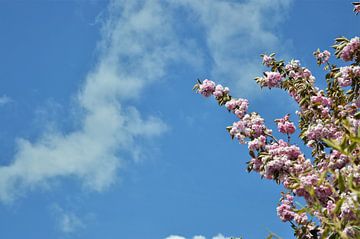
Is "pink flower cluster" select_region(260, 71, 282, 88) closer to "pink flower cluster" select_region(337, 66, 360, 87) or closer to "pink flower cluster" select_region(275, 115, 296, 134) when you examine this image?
"pink flower cluster" select_region(275, 115, 296, 134)

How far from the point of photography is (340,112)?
8.08 metres

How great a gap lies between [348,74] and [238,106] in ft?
7.04

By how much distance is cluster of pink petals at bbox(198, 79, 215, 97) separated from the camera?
382 inches

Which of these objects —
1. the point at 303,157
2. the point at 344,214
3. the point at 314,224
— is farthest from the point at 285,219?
the point at 344,214

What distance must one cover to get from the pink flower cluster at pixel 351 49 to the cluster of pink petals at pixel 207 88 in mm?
2655

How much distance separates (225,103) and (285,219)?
2546 millimetres

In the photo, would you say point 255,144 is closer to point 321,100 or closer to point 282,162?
point 282,162

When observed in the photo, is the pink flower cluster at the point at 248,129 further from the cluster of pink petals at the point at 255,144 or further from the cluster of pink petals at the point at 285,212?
the cluster of pink petals at the point at 285,212

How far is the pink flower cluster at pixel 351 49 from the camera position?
7896mm

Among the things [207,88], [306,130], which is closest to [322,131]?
[306,130]

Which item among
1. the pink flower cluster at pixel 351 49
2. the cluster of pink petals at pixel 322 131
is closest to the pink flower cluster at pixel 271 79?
the pink flower cluster at pixel 351 49

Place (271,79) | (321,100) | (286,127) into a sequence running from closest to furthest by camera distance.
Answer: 1. (321,100)
2. (286,127)
3. (271,79)

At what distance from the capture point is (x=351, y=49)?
7.95m

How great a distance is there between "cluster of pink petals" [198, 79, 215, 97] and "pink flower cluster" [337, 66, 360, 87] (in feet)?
8.20
